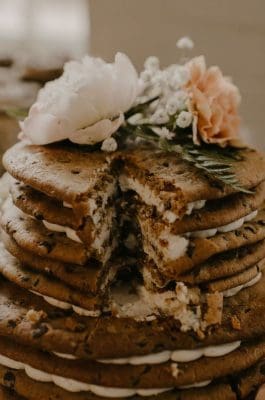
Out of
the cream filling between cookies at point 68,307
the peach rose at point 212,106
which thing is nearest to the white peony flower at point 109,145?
the peach rose at point 212,106

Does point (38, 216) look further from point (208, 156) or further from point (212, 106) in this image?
point (212, 106)

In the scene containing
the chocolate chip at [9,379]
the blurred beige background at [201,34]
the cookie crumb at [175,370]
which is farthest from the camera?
the blurred beige background at [201,34]

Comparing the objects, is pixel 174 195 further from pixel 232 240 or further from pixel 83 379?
pixel 83 379

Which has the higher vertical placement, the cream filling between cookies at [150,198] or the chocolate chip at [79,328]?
the cream filling between cookies at [150,198]

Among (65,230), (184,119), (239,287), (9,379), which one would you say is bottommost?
(9,379)

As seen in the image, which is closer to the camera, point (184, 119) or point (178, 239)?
point (178, 239)

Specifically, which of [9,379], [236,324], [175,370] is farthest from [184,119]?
[9,379]

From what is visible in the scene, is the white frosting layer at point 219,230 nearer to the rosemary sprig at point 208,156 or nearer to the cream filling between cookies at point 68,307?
the rosemary sprig at point 208,156

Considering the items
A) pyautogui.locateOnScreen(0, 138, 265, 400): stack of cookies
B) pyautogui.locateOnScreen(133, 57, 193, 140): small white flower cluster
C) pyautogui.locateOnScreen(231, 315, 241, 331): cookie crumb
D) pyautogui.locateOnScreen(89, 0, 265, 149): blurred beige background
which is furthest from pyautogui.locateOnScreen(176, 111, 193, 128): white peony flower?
pyautogui.locateOnScreen(89, 0, 265, 149): blurred beige background
